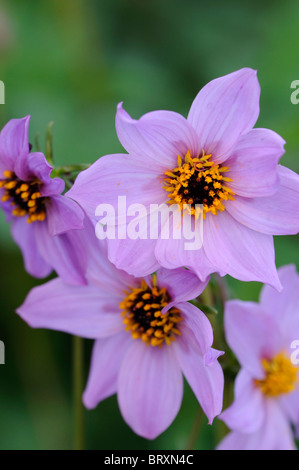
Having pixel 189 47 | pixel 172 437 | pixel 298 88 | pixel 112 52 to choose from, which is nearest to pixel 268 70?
pixel 298 88

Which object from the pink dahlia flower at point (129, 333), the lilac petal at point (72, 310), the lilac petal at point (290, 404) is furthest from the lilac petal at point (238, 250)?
the lilac petal at point (290, 404)

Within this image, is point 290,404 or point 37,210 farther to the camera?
point 290,404

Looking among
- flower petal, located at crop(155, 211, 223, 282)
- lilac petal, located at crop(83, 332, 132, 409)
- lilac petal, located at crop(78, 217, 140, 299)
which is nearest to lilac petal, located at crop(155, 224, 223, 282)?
flower petal, located at crop(155, 211, 223, 282)

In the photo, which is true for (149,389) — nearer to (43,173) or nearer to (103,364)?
(103,364)

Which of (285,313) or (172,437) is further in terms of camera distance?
(172,437)

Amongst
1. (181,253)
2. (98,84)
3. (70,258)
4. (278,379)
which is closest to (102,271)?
(70,258)

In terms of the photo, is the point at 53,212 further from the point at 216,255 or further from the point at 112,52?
the point at 112,52

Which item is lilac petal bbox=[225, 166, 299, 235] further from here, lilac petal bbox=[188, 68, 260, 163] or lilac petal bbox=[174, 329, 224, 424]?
lilac petal bbox=[174, 329, 224, 424]
